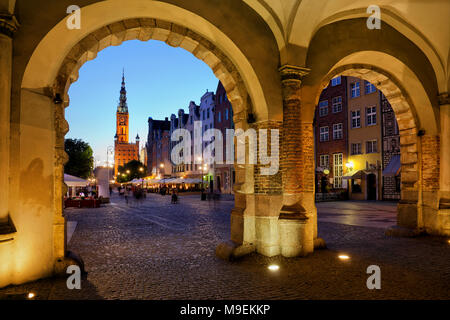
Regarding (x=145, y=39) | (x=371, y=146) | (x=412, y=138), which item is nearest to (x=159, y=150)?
(x=371, y=146)

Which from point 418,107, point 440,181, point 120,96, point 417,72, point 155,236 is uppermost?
point 120,96

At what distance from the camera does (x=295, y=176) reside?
7129 mm

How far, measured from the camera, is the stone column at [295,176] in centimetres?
691

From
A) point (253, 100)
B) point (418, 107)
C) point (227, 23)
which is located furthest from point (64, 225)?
point (418, 107)

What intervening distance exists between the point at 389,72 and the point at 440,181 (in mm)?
3633

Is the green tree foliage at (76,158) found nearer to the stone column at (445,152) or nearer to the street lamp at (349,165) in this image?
the street lamp at (349,165)

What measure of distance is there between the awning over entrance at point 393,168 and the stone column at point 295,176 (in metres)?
19.8

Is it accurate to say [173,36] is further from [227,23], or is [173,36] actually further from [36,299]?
[36,299]

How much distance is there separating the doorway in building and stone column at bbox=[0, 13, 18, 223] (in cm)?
2849

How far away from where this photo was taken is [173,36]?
23.2 ft

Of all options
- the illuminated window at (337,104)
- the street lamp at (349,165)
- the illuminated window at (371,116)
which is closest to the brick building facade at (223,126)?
the illuminated window at (337,104)

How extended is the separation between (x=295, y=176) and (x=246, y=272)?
7.95ft

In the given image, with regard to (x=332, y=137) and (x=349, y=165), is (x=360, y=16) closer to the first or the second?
(x=349, y=165)

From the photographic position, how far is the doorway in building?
2802 centimetres
